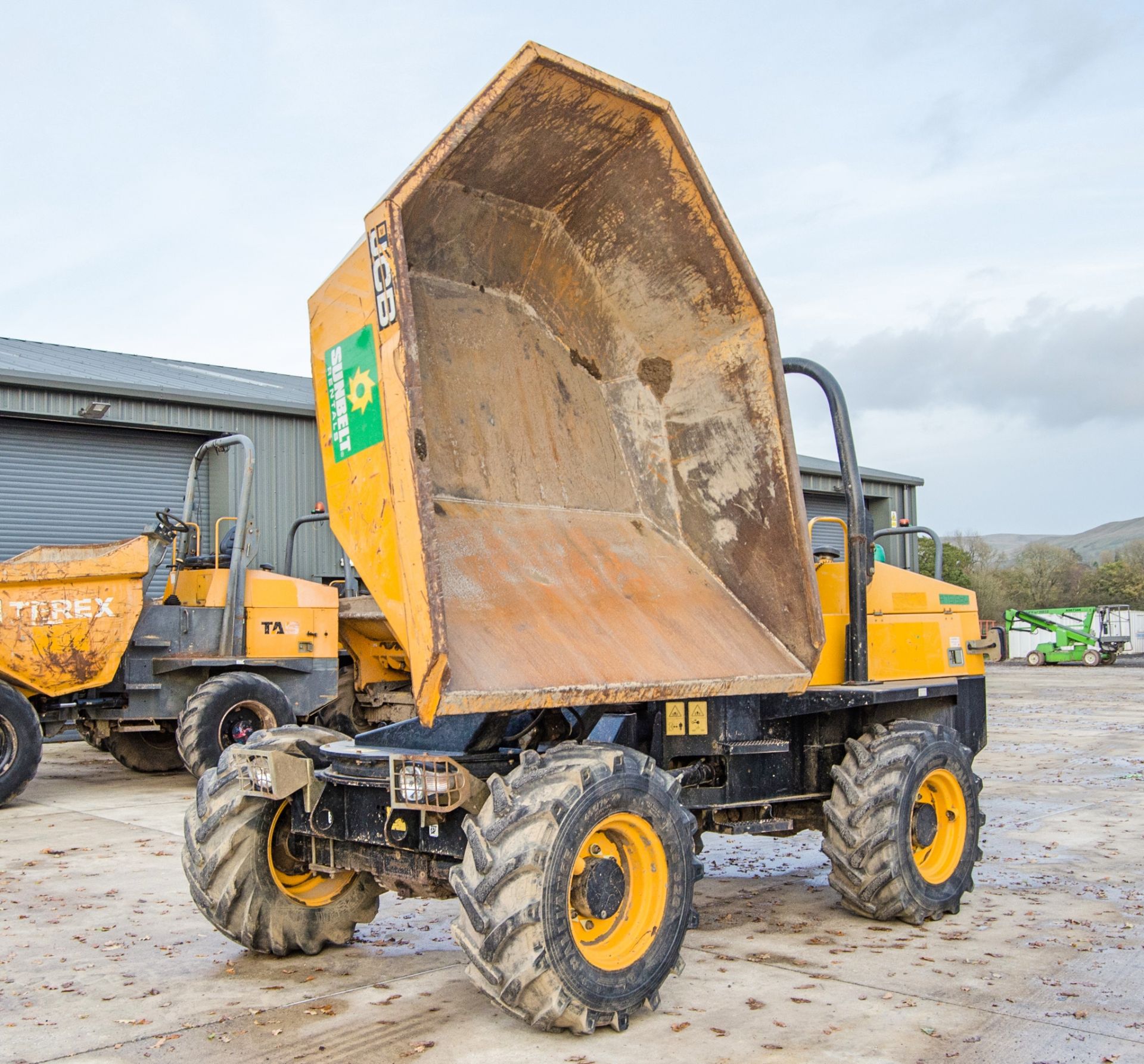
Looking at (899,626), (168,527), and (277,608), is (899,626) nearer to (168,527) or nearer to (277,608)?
(277,608)

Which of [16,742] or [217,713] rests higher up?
[217,713]

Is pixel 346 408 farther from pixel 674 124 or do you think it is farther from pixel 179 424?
pixel 179 424

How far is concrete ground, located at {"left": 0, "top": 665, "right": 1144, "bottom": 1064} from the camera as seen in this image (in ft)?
13.7

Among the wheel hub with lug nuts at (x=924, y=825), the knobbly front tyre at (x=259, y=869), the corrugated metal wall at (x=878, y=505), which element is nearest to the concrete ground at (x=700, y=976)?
the knobbly front tyre at (x=259, y=869)

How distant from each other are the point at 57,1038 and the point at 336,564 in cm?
1539

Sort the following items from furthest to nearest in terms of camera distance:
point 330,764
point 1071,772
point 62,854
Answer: point 1071,772 < point 62,854 < point 330,764

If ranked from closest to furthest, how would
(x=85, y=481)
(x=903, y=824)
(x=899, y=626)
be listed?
(x=903, y=824) → (x=899, y=626) → (x=85, y=481)

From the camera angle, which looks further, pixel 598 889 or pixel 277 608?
pixel 277 608

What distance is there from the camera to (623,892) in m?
4.50

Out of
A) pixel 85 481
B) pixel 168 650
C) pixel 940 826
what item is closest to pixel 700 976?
pixel 940 826

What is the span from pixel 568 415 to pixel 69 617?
6284 millimetres

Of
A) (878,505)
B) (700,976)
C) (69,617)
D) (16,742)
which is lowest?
(700,976)

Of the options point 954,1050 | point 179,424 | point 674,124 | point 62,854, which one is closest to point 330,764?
point 954,1050

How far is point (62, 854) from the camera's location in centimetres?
807
